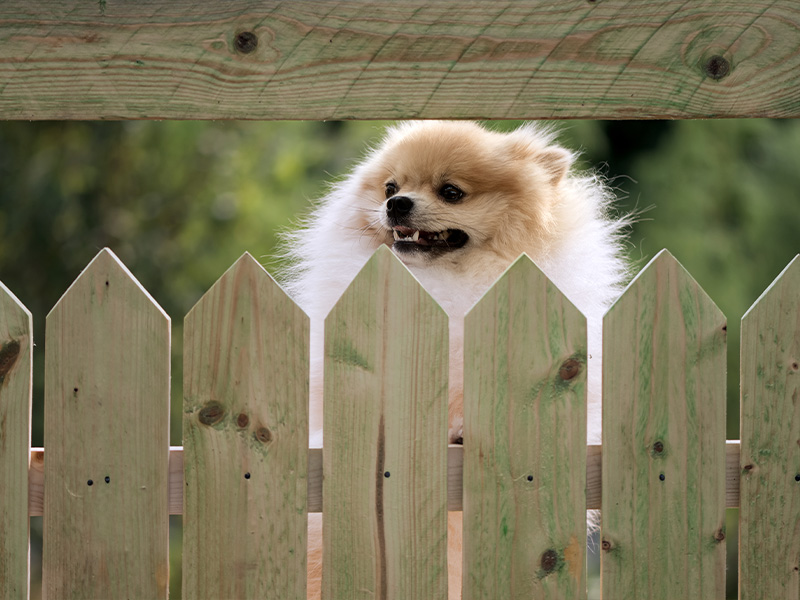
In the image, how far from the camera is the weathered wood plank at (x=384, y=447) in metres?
→ 1.82

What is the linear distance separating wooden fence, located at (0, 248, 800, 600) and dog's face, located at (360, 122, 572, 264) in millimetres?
1010

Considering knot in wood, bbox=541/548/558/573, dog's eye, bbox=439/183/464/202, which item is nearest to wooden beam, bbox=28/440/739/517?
knot in wood, bbox=541/548/558/573

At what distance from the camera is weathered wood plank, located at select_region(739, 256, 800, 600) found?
188cm

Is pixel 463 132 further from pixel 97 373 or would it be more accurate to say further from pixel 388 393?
pixel 97 373

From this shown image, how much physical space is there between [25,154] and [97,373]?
16.4 ft

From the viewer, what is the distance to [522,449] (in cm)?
183

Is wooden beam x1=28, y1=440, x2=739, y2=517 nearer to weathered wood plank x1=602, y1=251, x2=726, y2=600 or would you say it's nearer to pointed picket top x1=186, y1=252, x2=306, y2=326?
weathered wood plank x1=602, y1=251, x2=726, y2=600

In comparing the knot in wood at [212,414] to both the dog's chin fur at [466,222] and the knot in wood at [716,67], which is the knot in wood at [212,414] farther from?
the knot in wood at [716,67]

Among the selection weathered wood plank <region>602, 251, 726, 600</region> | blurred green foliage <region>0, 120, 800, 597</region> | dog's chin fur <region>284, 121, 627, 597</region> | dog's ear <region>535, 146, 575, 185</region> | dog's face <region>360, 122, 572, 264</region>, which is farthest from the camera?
blurred green foliage <region>0, 120, 800, 597</region>

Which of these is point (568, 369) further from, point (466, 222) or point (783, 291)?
point (466, 222)

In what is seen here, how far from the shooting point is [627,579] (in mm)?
1860

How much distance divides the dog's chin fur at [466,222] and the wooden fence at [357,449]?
2.43 feet

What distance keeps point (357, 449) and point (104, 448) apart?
549 mm

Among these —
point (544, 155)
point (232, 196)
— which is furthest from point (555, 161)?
point (232, 196)
